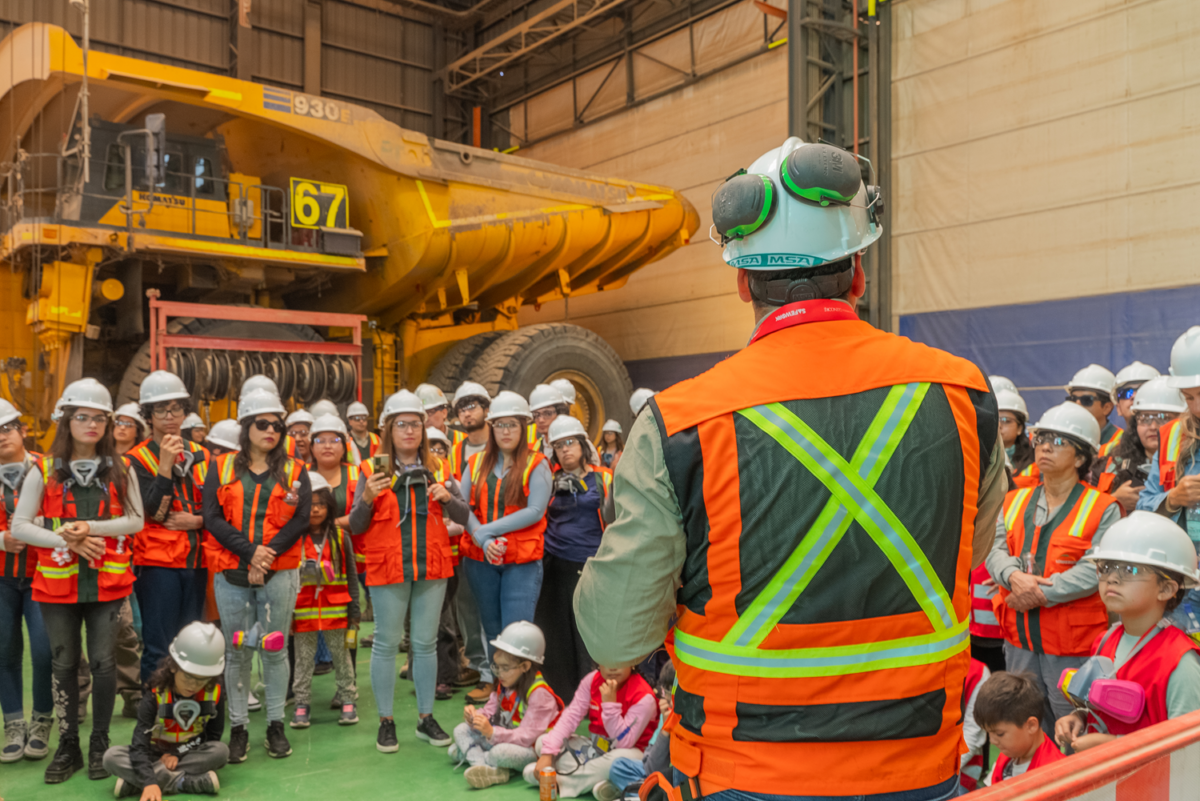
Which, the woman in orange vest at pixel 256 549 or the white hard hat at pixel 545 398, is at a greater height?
the white hard hat at pixel 545 398

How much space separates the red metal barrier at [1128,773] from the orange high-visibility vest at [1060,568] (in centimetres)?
196

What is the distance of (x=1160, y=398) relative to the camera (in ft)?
14.4

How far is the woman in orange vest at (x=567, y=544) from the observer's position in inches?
204

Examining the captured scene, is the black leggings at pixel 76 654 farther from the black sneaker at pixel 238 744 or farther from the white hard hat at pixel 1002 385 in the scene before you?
the white hard hat at pixel 1002 385

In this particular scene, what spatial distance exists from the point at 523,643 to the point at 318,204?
5915mm

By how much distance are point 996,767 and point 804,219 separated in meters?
2.50

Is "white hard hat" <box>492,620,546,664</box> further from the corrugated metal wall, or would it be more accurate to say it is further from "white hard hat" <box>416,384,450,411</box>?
the corrugated metal wall

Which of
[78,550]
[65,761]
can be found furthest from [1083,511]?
[65,761]

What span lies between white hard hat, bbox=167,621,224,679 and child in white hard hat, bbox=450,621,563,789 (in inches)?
44.3

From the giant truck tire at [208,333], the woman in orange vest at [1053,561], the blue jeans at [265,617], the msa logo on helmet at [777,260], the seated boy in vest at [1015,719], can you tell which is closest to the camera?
the msa logo on helmet at [777,260]

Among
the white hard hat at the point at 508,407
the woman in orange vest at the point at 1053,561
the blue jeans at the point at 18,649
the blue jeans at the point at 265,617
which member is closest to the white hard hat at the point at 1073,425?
the woman in orange vest at the point at 1053,561

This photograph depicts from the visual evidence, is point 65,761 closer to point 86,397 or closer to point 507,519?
point 86,397

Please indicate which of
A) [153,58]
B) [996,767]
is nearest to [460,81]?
[153,58]

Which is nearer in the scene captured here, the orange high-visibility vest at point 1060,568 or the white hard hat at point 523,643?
the orange high-visibility vest at point 1060,568
